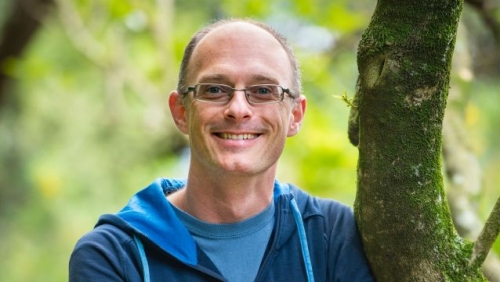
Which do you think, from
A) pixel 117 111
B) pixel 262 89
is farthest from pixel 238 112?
pixel 117 111

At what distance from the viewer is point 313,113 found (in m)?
6.98

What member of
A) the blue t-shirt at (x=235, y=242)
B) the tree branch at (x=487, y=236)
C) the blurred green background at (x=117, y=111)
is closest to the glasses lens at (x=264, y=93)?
the blue t-shirt at (x=235, y=242)

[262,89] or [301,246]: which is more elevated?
[262,89]

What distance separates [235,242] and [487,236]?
0.75 metres

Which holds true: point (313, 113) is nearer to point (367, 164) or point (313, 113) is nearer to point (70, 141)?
point (70, 141)

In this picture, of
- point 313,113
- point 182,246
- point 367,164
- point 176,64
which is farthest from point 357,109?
point 313,113

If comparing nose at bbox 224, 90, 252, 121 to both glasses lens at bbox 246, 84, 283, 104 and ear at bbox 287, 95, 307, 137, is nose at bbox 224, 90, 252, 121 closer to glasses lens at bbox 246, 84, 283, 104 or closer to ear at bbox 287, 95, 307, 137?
glasses lens at bbox 246, 84, 283, 104

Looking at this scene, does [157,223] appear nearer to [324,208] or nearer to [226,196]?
[226,196]

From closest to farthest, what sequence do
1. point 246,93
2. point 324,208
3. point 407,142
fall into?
A: point 407,142
point 246,93
point 324,208

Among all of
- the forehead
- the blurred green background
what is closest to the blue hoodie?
the forehead

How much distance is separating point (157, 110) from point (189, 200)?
4.12 m

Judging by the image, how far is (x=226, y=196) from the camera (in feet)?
9.05

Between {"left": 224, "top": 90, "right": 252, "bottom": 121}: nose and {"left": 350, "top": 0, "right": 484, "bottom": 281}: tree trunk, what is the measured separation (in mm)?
323

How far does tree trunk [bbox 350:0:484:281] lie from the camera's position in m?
2.34
